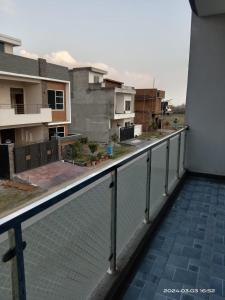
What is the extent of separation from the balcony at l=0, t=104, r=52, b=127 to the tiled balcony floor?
926 centimetres

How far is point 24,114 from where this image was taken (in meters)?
10.8

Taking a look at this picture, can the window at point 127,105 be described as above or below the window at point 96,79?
below

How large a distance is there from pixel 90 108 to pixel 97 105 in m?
0.67

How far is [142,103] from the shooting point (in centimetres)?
2319

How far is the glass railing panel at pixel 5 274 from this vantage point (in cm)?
60

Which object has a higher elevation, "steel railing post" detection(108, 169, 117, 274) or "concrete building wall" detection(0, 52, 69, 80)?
"concrete building wall" detection(0, 52, 69, 80)

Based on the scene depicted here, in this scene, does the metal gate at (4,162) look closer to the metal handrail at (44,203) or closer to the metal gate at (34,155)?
the metal gate at (34,155)

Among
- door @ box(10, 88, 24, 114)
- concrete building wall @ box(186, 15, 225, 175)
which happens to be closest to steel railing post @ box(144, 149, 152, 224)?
concrete building wall @ box(186, 15, 225, 175)

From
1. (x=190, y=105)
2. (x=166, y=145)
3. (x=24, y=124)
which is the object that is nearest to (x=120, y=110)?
(x=24, y=124)

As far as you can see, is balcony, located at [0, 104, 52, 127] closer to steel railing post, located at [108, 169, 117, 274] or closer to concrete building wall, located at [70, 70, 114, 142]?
concrete building wall, located at [70, 70, 114, 142]

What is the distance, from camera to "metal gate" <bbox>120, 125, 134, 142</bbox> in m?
18.6

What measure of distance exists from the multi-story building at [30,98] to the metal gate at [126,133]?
238 inches

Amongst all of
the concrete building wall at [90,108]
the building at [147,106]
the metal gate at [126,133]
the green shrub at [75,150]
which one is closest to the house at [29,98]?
the green shrub at [75,150]

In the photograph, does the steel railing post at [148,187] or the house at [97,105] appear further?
the house at [97,105]
